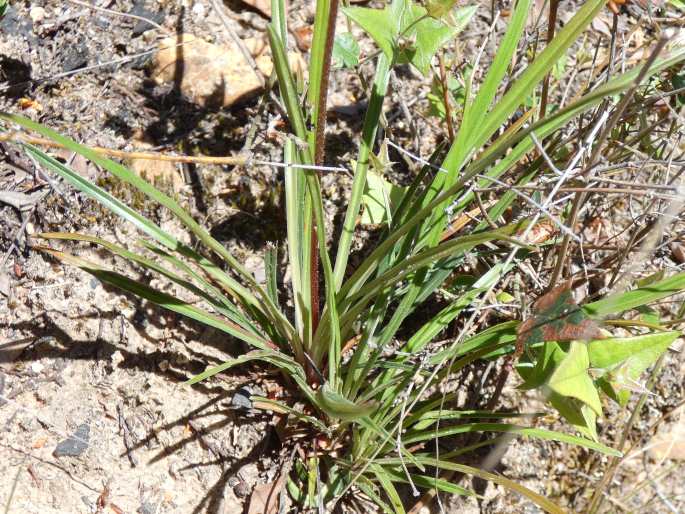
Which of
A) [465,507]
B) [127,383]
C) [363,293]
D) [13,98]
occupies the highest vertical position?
[13,98]

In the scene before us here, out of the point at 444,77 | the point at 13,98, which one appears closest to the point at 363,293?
the point at 444,77

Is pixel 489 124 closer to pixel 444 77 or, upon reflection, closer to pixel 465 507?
pixel 444 77

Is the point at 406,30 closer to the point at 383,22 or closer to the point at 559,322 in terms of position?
the point at 383,22

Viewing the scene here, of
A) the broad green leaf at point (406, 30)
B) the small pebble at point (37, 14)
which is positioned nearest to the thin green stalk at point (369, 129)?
the broad green leaf at point (406, 30)

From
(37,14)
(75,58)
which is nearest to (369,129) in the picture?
(75,58)

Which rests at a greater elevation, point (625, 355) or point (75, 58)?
point (75, 58)

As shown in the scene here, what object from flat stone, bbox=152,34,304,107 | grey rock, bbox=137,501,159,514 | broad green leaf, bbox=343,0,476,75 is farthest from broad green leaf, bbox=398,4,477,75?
grey rock, bbox=137,501,159,514
